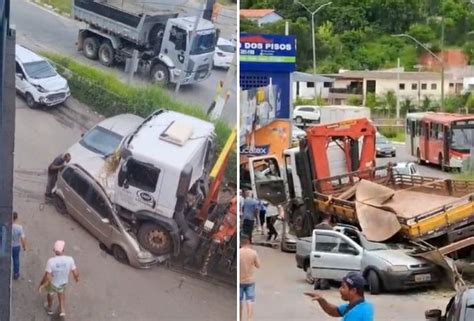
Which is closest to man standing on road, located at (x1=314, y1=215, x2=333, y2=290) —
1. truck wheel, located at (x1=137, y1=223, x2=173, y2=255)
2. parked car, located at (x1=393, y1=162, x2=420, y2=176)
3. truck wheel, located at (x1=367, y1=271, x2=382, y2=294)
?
truck wheel, located at (x1=367, y1=271, x2=382, y2=294)

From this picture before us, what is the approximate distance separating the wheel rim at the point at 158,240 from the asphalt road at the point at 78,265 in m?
0.18

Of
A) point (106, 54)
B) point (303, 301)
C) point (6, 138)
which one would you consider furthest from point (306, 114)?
point (6, 138)

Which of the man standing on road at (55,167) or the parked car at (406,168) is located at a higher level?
the man standing on road at (55,167)

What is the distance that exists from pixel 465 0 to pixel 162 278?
12.1 m

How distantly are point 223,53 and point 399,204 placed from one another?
294 inches

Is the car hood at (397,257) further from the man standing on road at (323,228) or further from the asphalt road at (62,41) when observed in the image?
the asphalt road at (62,41)

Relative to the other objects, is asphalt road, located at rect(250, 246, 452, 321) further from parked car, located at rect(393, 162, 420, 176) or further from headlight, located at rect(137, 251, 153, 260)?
headlight, located at rect(137, 251, 153, 260)

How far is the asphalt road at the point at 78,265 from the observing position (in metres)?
8.95

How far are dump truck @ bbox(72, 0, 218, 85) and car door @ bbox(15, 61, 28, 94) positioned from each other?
0.57 m

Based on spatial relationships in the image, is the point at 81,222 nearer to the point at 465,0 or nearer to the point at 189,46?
the point at 189,46

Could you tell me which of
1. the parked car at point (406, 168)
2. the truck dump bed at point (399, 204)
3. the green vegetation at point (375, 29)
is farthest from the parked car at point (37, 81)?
the green vegetation at point (375, 29)

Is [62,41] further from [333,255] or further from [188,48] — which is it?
[333,255]

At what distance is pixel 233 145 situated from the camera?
9391 millimetres

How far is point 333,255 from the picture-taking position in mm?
14234
